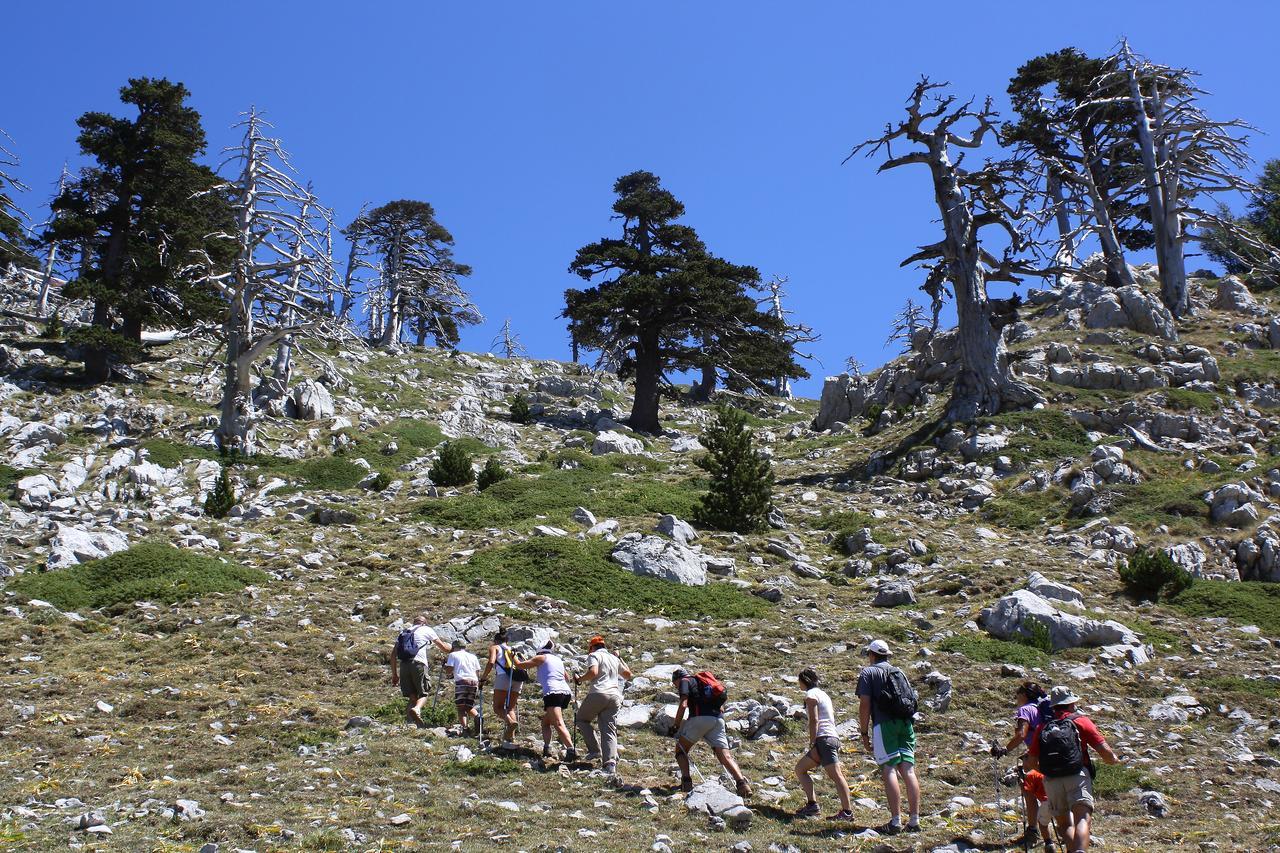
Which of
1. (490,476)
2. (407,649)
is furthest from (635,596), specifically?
(490,476)

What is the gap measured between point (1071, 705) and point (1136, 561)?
9.62m

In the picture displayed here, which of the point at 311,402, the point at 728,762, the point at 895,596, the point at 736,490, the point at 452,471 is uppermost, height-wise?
the point at 311,402

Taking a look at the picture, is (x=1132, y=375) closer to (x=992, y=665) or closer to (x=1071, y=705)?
(x=992, y=665)

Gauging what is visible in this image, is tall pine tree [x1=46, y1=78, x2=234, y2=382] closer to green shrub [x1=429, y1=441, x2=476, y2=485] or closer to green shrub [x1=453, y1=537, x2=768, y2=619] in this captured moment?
green shrub [x1=429, y1=441, x2=476, y2=485]

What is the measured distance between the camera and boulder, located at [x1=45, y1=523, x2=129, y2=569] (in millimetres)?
16688

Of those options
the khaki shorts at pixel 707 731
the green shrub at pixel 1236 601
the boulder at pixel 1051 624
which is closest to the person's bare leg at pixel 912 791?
the khaki shorts at pixel 707 731

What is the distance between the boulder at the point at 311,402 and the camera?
3156 cm

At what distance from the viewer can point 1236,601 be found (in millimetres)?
15469

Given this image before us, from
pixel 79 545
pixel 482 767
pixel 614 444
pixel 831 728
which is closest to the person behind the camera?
pixel 831 728

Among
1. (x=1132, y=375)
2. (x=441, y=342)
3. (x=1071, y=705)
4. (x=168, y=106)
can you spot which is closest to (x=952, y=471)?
(x=1132, y=375)

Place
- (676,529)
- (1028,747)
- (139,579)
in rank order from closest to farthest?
1. (1028,747)
2. (139,579)
3. (676,529)

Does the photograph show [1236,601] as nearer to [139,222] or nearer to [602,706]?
[602,706]

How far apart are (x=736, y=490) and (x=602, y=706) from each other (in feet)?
38.3

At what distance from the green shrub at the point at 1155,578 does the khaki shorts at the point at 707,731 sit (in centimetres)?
1019
